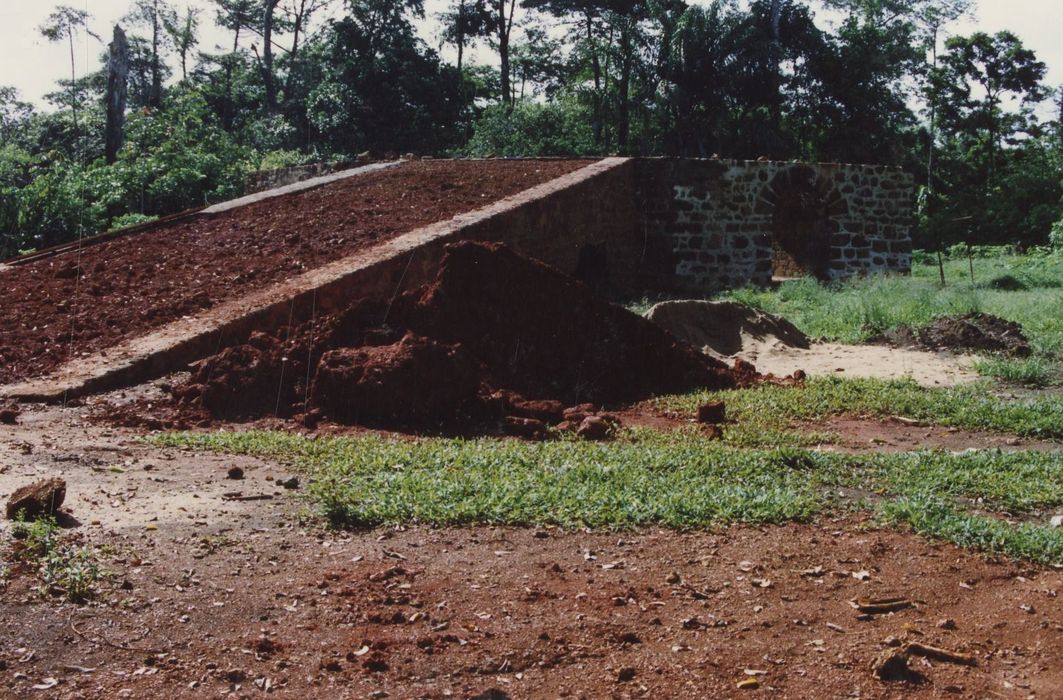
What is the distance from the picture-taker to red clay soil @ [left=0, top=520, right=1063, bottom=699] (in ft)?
10.9

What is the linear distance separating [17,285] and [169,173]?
786 centimetres

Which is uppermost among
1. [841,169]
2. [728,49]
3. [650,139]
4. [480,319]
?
[728,49]

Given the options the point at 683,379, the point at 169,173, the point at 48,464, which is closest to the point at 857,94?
the point at 169,173

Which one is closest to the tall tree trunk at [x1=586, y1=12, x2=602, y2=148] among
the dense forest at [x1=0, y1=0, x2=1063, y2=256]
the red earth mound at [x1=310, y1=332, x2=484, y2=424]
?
the dense forest at [x1=0, y1=0, x2=1063, y2=256]

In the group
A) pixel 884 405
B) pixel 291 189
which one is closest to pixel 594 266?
pixel 291 189

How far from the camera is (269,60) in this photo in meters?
33.9

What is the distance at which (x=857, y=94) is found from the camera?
25.0m

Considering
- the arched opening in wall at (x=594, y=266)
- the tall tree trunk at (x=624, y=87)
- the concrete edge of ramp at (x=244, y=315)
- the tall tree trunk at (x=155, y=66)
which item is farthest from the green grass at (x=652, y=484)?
the tall tree trunk at (x=155, y=66)

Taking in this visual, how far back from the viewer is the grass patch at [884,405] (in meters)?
7.10

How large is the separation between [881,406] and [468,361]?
9.38ft

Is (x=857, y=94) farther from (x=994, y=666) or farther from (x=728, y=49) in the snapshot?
(x=994, y=666)

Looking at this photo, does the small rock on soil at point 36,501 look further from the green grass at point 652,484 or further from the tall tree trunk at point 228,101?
the tall tree trunk at point 228,101

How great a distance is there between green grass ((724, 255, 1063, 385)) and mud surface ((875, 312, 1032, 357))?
18cm

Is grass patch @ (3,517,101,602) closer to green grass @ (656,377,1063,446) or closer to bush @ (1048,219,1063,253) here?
green grass @ (656,377,1063,446)
